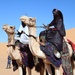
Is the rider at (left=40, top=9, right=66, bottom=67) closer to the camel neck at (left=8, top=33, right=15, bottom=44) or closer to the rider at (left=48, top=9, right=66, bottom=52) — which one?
the rider at (left=48, top=9, right=66, bottom=52)

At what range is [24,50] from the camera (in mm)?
10047

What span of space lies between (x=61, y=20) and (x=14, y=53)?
2.15 m

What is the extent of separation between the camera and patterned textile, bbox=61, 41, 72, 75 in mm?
8664

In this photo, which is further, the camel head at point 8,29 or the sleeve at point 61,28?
the camel head at point 8,29

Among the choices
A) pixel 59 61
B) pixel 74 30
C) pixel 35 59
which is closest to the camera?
pixel 59 61

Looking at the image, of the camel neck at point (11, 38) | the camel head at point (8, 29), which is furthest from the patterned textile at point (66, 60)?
the camel head at point (8, 29)

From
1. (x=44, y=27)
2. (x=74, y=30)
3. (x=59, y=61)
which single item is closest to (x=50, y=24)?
(x=44, y=27)

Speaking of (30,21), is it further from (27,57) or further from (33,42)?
(27,57)

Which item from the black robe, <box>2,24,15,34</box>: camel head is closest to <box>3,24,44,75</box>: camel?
<box>2,24,15,34</box>: camel head

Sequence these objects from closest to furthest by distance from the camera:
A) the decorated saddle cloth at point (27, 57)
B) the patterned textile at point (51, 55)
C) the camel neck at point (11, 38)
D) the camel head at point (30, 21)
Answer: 1. the patterned textile at point (51, 55)
2. the camel head at point (30, 21)
3. the camel neck at point (11, 38)
4. the decorated saddle cloth at point (27, 57)

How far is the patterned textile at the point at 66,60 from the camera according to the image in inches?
341

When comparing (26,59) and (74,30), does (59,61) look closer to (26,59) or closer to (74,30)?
(26,59)

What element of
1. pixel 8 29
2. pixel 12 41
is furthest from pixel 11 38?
pixel 8 29

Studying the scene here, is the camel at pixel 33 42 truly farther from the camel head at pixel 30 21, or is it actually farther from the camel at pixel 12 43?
the camel at pixel 12 43
